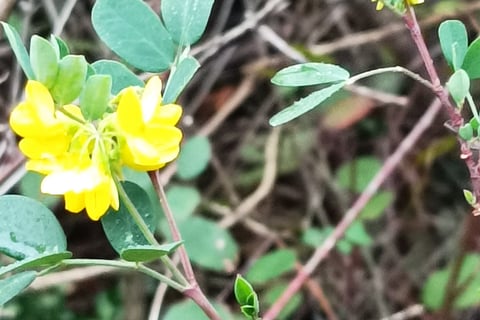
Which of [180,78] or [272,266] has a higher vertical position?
[180,78]

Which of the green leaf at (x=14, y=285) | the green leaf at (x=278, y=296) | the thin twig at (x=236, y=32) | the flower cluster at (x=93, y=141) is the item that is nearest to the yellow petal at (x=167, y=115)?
the flower cluster at (x=93, y=141)

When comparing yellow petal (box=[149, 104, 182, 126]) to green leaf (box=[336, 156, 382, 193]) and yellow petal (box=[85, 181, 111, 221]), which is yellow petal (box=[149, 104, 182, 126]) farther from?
green leaf (box=[336, 156, 382, 193])

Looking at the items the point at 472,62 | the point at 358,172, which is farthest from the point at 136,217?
the point at 358,172

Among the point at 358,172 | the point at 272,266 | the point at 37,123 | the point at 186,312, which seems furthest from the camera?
the point at 358,172

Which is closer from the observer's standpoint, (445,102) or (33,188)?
(445,102)

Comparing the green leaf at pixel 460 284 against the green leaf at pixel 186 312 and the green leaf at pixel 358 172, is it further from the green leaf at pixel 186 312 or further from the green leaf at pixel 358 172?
the green leaf at pixel 186 312

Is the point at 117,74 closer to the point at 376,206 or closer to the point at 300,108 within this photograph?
the point at 300,108
